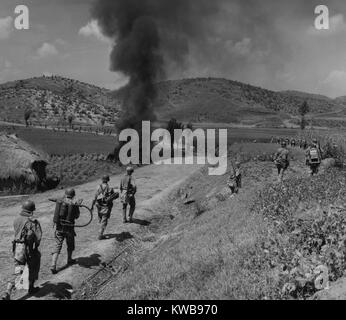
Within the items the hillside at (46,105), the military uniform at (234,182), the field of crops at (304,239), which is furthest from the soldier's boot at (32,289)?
the hillside at (46,105)

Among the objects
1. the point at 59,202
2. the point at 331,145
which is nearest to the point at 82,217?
the point at 59,202

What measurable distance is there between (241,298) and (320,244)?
2.23 m

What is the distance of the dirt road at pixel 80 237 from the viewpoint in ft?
38.6

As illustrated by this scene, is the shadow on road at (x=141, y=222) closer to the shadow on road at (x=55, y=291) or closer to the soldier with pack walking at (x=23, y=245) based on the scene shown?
the shadow on road at (x=55, y=291)

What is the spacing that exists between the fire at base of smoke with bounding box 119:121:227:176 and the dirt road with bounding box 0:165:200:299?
27.2 feet

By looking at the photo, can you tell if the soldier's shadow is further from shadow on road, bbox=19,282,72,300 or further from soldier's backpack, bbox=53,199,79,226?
shadow on road, bbox=19,282,72,300

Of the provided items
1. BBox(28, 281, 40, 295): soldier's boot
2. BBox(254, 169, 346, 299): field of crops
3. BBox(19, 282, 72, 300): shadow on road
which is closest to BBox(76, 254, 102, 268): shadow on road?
BBox(19, 282, 72, 300): shadow on road

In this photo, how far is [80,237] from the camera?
52.5 feet

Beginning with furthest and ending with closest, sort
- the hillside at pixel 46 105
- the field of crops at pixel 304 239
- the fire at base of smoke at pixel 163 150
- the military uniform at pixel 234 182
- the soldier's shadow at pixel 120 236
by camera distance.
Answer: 1. the hillside at pixel 46 105
2. the fire at base of smoke at pixel 163 150
3. the military uniform at pixel 234 182
4. the soldier's shadow at pixel 120 236
5. the field of crops at pixel 304 239

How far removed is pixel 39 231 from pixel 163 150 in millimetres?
39464

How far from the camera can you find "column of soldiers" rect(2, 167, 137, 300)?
32.6 feet

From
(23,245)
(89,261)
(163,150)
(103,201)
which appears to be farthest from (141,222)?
(163,150)

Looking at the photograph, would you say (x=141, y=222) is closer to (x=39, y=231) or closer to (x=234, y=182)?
(x=234, y=182)

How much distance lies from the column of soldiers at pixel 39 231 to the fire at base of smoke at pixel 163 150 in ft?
52.7
